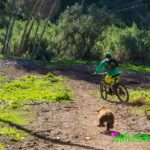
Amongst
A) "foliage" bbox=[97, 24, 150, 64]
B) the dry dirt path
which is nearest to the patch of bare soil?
the dry dirt path

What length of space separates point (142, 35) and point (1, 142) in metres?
38.1

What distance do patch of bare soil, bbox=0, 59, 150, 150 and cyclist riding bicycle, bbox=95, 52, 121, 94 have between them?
88 centimetres

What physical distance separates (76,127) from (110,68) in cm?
521

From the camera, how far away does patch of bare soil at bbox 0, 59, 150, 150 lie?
35.0 feet

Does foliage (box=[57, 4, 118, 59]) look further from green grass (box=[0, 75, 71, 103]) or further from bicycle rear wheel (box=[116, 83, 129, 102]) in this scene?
bicycle rear wheel (box=[116, 83, 129, 102])

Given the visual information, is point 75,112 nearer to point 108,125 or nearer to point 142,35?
point 108,125

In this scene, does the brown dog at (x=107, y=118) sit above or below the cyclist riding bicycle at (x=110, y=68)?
below

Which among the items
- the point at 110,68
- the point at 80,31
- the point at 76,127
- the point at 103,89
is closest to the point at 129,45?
the point at 80,31

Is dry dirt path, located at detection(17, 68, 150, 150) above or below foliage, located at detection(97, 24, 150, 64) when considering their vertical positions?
below

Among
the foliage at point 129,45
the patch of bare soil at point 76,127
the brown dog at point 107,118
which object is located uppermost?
the foliage at point 129,45

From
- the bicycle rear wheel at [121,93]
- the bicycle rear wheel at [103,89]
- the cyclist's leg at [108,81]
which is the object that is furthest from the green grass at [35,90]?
the bicycle rear wheel at [121,93]

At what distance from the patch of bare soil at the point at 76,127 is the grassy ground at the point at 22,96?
370 mm

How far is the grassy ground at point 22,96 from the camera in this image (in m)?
12.2

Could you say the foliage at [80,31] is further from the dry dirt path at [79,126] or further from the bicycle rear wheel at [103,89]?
the dry dirt path at [79,126]
